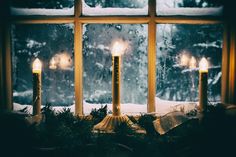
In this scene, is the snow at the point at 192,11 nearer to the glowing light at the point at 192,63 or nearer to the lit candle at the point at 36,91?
the glowing light at the point at 192,63

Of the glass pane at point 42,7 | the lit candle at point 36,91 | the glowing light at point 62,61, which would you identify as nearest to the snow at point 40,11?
the glass pane at point 42,7

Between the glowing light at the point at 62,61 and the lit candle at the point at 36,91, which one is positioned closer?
the lit candle at the point at 36,91

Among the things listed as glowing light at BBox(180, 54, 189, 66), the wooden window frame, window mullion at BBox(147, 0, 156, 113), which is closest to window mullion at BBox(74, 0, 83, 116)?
the wooden window frame

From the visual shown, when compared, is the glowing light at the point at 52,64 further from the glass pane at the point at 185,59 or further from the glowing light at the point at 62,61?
the glass pane at the point at 185,59

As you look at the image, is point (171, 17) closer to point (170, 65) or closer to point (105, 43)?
point (170, 65)

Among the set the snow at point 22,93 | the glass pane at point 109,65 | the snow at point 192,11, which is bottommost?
the snow at point 22,93

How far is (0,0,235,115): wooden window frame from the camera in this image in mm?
1869

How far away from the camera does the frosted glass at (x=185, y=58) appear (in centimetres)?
191

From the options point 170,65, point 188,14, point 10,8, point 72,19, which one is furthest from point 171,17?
point 10,8

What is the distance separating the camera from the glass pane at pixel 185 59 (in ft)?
6.25

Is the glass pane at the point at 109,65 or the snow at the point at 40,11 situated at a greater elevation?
the snow at the point at 40,11

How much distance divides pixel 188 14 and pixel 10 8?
1080 millimetres

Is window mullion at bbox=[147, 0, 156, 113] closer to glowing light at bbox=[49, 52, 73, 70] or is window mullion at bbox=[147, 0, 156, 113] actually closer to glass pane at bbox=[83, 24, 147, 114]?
glass pane at bbox=[83, 24, 147, 114]

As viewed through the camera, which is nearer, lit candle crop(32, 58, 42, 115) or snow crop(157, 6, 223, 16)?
lit candle crop(32, 58, 42, 115)
